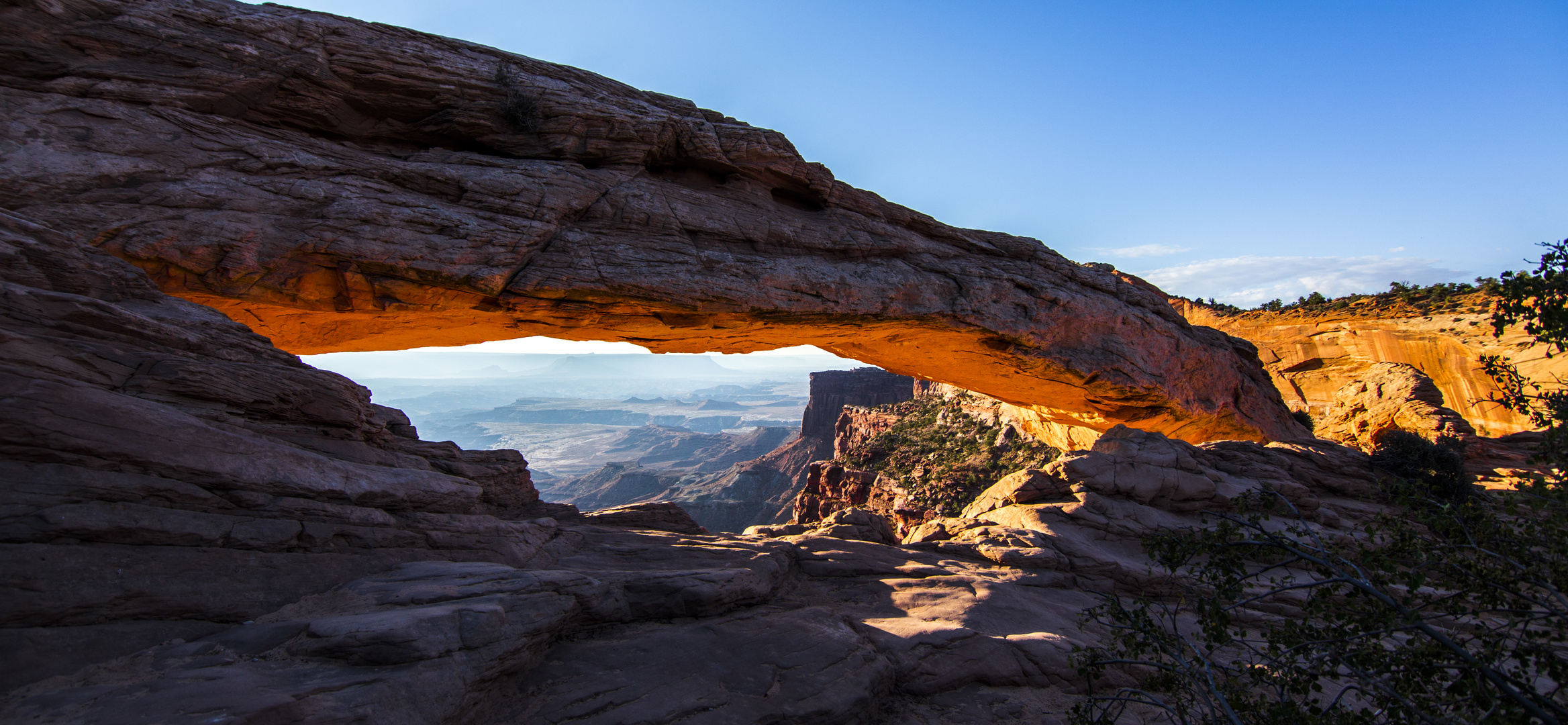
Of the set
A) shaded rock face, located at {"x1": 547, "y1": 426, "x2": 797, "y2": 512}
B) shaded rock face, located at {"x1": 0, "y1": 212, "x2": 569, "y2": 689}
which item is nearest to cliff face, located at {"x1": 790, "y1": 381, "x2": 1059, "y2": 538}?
shaded rock face, located at {"x1": 0, "y1": 212, "x2": 569, "y2": 689}

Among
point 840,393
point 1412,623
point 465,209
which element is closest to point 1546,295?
point 1412,623

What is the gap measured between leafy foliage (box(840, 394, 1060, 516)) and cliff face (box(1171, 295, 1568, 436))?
13980mm

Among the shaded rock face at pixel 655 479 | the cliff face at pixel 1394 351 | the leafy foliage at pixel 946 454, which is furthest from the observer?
the shaded rock face at pixel 655 479

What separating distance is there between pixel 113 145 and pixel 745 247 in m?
14.2

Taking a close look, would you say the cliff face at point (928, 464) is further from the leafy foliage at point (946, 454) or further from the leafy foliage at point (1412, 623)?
the leafy foliage at point (1412, 623)

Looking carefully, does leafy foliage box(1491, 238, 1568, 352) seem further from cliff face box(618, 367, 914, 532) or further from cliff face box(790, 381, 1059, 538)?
cliff face box(618, 367, 914, 532)

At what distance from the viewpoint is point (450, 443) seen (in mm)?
15070

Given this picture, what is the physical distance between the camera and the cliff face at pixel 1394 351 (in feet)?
85.7

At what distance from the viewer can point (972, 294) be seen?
20203 millimetres

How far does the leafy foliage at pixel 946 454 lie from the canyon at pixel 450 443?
11.1 meters

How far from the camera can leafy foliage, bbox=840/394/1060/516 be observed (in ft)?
110

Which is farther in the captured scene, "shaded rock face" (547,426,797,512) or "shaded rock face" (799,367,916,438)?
"shaded rock face" (547,426,797,512)

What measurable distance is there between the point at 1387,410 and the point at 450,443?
37.2m

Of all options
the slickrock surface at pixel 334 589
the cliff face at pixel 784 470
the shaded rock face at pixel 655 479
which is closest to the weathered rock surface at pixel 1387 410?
the slickrock surface at pixel 334 589
